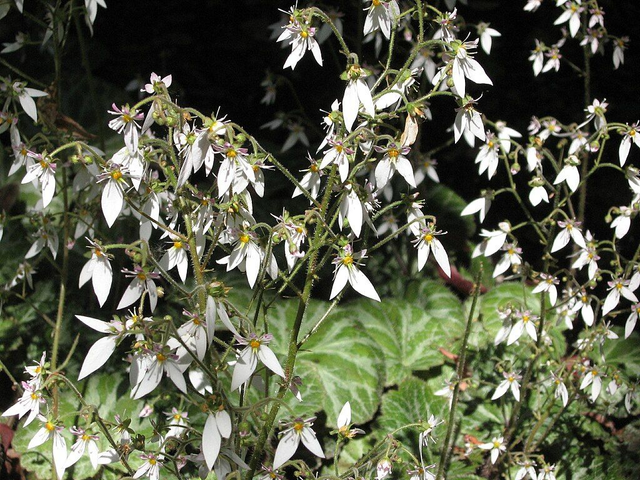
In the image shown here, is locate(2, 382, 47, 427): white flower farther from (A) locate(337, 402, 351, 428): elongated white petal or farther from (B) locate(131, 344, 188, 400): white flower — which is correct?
(A) locate(337, 402, 351, 428): elongated white petal

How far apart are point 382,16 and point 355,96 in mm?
229

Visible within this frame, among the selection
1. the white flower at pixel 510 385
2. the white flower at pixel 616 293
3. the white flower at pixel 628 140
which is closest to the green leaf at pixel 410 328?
the white flower at pixel 510 385

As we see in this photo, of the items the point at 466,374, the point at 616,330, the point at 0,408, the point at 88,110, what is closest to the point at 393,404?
the point at 466,374

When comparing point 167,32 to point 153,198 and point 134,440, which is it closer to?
point 153,198

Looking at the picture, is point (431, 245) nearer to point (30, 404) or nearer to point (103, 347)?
point (103, 347)

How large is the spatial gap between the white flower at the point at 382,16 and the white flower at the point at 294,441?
2.48ft

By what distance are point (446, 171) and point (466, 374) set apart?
1.40 metres

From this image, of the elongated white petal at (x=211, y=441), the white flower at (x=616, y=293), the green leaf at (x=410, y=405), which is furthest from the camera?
the green leaf at (x=410, y=405)

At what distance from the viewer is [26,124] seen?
2859 millimetres

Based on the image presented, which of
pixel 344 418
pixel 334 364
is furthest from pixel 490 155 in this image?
pixel 344 418

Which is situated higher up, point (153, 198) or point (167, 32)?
point (153, 198)

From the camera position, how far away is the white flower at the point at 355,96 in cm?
119

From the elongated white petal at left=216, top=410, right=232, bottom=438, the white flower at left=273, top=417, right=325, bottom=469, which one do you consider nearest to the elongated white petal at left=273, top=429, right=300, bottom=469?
the white flower at left=273, top=417, right=325, bottom=469

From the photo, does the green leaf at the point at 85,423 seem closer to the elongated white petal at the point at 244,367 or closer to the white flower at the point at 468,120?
the elongated white petal at the point at 244,367
